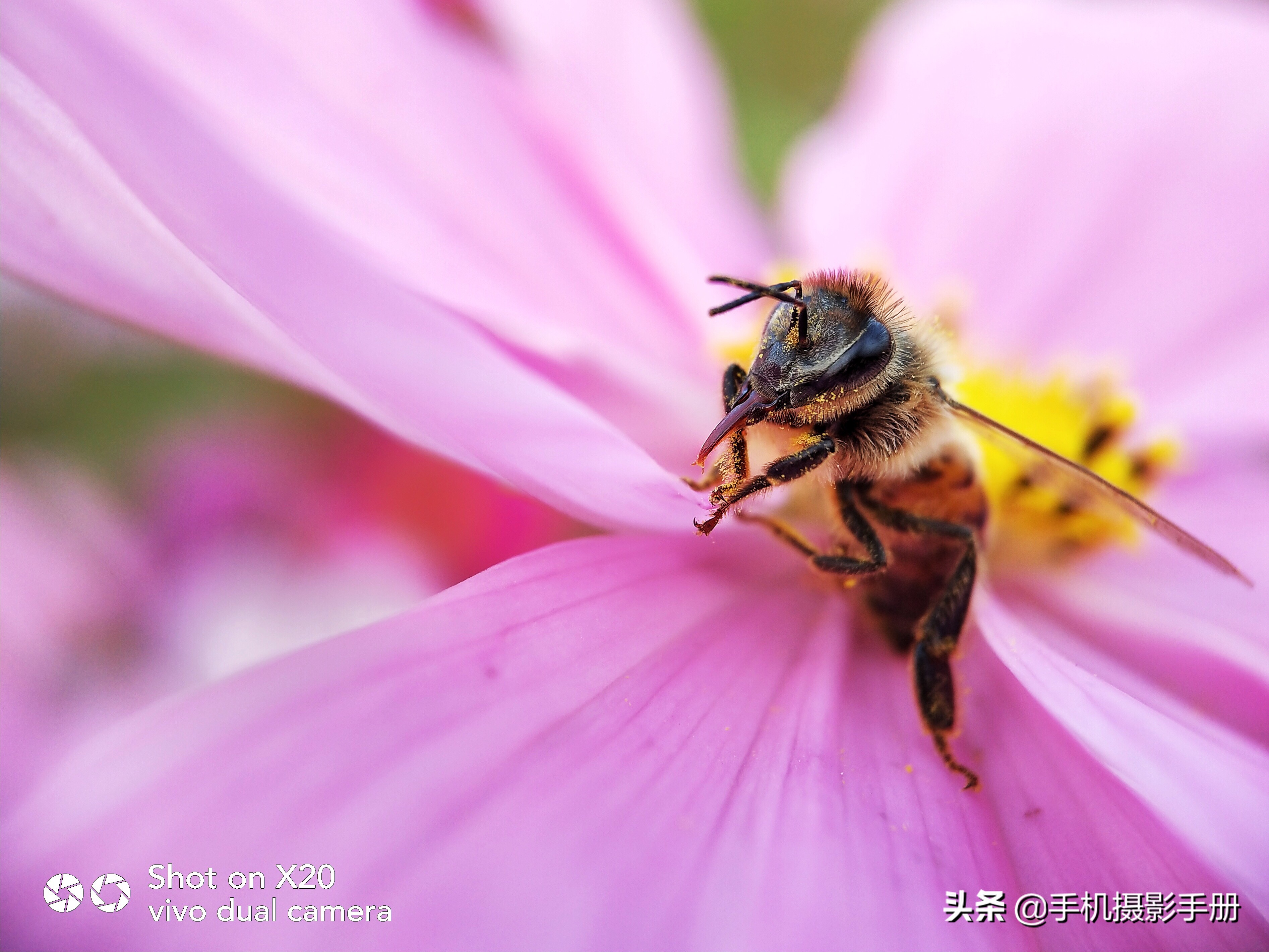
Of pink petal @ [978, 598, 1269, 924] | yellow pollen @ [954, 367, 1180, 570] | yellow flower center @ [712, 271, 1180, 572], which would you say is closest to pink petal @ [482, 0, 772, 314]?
yellow flower center @ [712, 271, 1180, 572]

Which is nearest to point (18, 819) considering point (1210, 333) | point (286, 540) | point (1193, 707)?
point (286, 540)

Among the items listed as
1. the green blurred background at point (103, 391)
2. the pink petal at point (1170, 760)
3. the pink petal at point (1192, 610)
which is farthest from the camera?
the green blurred background at point (103, 391)

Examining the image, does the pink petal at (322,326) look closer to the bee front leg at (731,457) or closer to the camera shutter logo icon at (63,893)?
the bee front leg at (731,457)

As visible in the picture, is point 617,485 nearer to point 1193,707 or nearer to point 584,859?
point 584,859

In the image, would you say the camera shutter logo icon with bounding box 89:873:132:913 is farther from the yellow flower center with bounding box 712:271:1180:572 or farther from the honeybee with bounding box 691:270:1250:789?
the yellow flower center with bounding box 712:271:1180:572

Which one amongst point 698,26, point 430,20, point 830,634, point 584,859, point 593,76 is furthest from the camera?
point 698,26

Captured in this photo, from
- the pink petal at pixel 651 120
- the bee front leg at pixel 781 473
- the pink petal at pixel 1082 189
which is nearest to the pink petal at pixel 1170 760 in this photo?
the bee front leg at pixel 781 473
